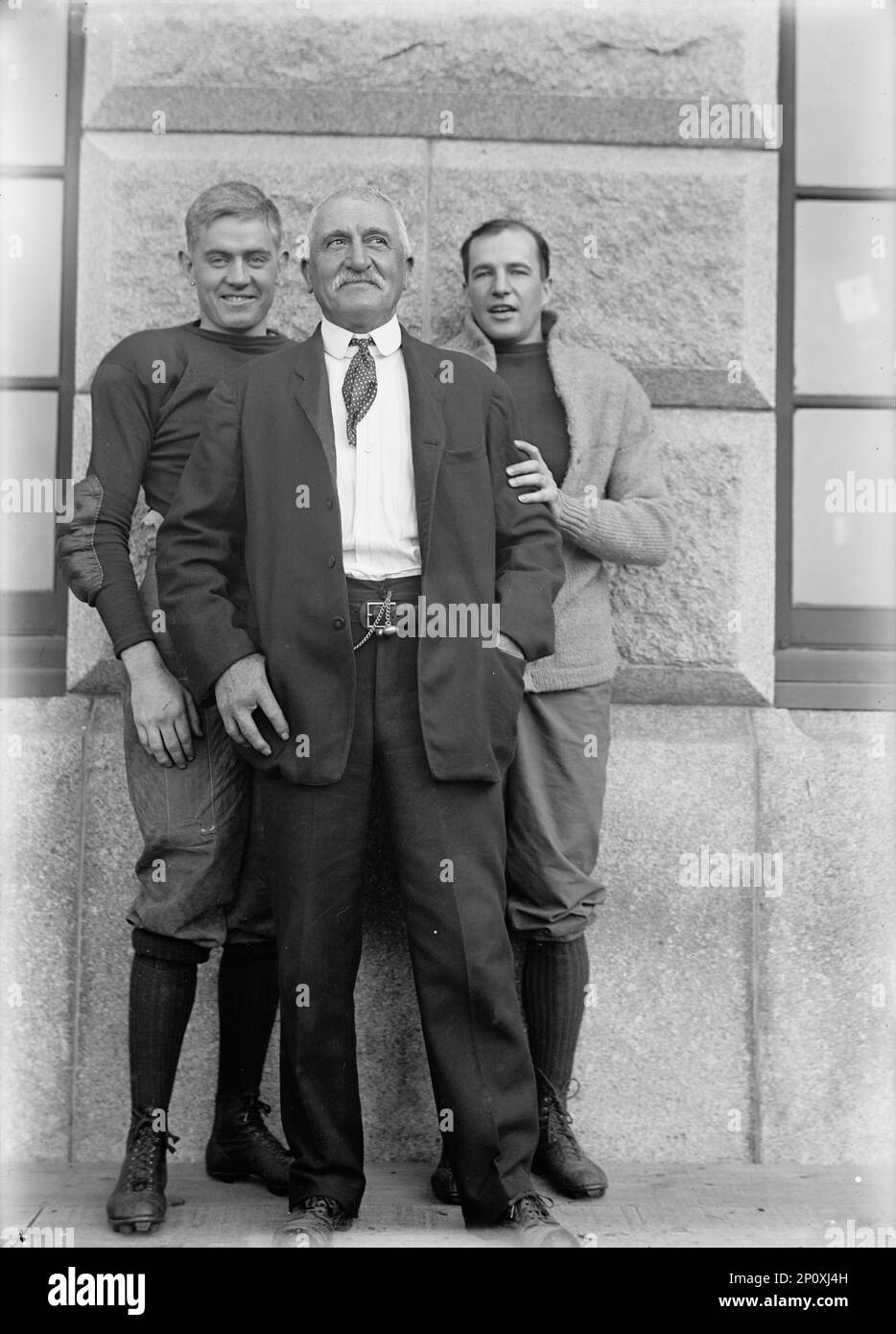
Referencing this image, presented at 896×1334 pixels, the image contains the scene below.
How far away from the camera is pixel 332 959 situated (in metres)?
3.14

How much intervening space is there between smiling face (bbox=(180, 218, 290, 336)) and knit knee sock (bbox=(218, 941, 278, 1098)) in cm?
147

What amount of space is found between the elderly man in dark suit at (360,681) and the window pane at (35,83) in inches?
53.9

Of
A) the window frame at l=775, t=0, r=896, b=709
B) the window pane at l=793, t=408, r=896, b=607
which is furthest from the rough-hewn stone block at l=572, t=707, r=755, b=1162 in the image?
the window pane at l=793, t=408, r=896, b=607

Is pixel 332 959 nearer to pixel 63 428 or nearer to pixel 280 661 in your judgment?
pixel 280 661

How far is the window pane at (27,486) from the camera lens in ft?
13.8

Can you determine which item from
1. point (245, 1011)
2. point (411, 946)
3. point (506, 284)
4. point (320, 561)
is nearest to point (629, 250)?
point (506, 284)

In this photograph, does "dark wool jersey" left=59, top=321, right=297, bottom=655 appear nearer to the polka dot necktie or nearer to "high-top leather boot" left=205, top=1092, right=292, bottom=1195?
the polka dot necktie

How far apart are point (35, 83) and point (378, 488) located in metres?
1.90

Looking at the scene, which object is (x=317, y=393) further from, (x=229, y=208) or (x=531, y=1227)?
(x=531, y=1227)

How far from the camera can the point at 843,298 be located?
4258 millimetres

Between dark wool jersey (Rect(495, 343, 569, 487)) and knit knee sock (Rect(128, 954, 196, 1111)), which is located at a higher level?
dark wool jersey (Rect(495, 343, 569, 487))

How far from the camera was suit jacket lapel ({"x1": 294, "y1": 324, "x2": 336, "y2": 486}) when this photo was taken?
3.14 m

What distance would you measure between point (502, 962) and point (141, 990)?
0.85 metres

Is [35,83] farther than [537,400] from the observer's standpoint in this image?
Yes
